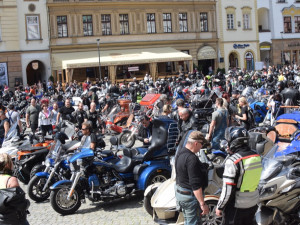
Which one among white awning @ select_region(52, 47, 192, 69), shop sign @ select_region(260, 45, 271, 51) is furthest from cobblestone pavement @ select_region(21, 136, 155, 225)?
shop sign @ select_region(260, 45, 271, 51)

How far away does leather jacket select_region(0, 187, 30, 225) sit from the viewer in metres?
4.72

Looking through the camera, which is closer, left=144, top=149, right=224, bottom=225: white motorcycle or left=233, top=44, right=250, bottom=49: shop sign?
left=144, top=149, right=224, bottom=225: white motorcycle

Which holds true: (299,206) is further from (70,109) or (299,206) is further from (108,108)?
(108,108)

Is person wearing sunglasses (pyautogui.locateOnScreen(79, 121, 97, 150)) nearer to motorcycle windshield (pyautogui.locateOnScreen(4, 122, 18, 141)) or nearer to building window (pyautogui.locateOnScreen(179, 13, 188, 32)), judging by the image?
motorcycle windshield (pyautogui.locateOnScreen(4, 122, 18, 141))

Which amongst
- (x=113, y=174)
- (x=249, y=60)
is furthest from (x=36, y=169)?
(x=249, y=60)

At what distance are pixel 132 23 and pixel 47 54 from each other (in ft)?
26.0

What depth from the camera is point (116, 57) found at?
119ft

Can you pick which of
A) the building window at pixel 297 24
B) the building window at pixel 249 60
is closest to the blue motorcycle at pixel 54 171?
the building window at pixel 249 60

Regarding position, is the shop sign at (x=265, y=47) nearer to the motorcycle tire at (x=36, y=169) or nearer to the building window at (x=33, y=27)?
the building window at (x=33, y=27)

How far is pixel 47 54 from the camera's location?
3569 cm

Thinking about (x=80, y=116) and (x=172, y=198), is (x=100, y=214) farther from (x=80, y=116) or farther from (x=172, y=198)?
(x=80, y=116)

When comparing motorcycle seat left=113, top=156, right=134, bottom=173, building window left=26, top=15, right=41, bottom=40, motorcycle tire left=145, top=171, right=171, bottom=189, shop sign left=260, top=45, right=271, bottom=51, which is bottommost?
motorcycle tire left=145, top=171, right=171, bottom=189

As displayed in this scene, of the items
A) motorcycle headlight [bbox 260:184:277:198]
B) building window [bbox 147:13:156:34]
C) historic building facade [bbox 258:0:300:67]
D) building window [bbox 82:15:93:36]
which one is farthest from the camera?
historic building facade [bbox 258:0:300:67]

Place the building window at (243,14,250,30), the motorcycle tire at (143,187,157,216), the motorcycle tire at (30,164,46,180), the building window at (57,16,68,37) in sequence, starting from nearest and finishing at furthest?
the motorcycle tire at (143,187,157,216) → the motorcycle tire at (30,164,46,180) → the building window at (57,16,68,37) → the building window at (243,14,250,30)
